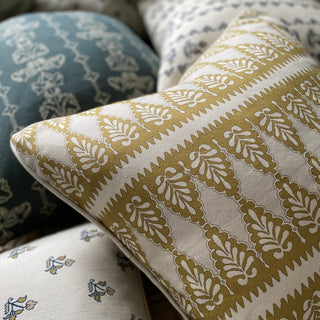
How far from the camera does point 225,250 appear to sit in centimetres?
34

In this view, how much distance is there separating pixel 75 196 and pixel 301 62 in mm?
338

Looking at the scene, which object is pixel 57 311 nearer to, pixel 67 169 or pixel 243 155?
pixel 67 169

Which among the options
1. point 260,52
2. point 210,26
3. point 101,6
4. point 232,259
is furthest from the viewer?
point 101,6

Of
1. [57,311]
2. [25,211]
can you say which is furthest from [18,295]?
[25,211]

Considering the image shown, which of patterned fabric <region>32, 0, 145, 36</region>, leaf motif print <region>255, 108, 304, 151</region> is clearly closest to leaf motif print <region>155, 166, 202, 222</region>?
leaf motif print <region>255, 108, 304, 151</region>

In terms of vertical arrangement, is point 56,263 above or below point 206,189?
below

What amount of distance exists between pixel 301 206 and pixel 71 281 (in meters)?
0.27

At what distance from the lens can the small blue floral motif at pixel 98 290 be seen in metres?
0.40

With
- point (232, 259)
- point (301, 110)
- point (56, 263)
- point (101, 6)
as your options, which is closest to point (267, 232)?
point (232, 259)

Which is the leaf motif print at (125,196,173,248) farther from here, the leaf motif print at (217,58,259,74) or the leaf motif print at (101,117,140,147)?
the leaf motif print at (217,58,259,74)

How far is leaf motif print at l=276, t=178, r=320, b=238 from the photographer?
0.35 metres

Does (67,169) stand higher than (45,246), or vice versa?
(67,169)

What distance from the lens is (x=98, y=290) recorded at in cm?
40

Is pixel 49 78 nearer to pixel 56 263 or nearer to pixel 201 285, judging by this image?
pixel 56 263
